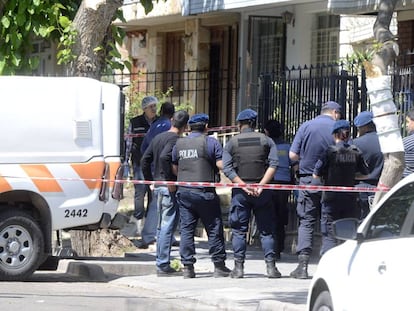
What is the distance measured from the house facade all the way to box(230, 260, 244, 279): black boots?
6.97m

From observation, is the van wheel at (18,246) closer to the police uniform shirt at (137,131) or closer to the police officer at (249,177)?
the police officer at (249,177)

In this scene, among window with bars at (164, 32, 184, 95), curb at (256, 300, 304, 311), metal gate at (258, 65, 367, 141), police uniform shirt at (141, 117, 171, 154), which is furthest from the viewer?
window with bars at (164, 32, 184, 95)

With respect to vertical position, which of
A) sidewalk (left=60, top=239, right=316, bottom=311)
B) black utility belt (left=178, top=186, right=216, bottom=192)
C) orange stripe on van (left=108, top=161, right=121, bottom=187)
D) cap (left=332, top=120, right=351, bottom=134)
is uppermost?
cap (left=332, top=120, right=351, bottom=134)

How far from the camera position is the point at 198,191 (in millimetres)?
12016

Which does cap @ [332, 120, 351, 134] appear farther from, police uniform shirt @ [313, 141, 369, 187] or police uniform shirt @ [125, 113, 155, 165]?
police uniform shirt @ [125, 113, 155, 165]

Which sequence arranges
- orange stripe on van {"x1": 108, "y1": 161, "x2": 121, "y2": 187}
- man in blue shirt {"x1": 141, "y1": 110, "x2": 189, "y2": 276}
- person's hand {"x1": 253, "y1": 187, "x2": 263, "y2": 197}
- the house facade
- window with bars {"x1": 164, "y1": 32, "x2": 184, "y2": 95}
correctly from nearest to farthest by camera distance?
person's hand {"x1": 253, "y1": 187, "x2": 263, "y2": 197}, man in blue shirt {"x1": 141, "y1": 110, "x2": 189, "y2": 276}, orange stripe on van {"x1": 108, "y1": 161, "x2": 121, "y2": 187}, the house facade, window with bars {"x1": 164, "y1": 32, "x2": 184, "y2": 95}

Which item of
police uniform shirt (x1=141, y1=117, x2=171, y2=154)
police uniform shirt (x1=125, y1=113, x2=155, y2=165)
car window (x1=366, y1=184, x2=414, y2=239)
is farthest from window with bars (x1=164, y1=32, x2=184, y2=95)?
car window (x1=366, y1=184, x2=414, y2=239)

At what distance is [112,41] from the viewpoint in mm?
14938

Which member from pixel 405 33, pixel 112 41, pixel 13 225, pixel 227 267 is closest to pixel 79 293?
pixel 13 225

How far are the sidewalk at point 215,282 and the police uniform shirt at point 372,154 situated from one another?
1514mm

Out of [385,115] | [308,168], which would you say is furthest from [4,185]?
[385,115]

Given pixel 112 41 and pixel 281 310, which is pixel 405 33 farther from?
pixel 281 310

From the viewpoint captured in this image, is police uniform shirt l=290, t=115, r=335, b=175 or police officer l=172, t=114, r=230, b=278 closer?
police officer l=172, t=114, r=230, b=278

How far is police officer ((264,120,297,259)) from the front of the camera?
44.9 ft
